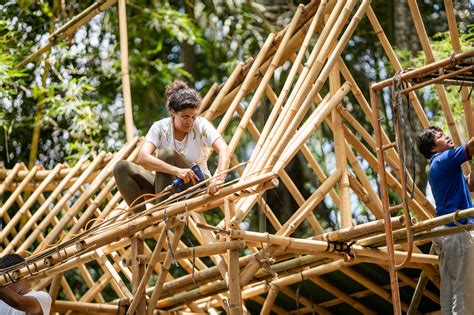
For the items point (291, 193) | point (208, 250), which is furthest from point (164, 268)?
point (291, 193)

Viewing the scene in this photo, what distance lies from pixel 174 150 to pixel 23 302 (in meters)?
1.37

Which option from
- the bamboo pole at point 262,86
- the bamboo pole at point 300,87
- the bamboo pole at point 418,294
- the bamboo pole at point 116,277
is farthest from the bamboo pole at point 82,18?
the bamboo pole at point 418,294

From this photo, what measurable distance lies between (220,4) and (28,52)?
2728mm

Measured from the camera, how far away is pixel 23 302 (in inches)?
256

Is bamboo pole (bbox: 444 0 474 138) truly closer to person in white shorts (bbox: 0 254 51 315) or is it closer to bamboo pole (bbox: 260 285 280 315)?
Result: bamboo pole (bbox: 260 285 280 315)

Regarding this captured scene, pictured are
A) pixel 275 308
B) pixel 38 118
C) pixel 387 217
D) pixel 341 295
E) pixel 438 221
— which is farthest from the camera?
pixel 38 118

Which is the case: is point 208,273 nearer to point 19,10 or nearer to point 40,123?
point 40,123

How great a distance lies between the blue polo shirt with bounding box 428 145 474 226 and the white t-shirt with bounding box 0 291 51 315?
2.55m

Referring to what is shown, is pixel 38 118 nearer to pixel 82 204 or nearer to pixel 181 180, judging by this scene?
pixel 82 204

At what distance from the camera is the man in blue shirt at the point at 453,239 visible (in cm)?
636

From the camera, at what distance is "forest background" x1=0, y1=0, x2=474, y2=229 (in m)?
12.4

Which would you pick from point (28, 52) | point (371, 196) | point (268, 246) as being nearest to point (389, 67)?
point (28, 52)

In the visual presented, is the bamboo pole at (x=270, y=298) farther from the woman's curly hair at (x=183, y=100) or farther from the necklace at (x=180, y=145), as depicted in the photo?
the woman's curly hair at (x=183, y=100)

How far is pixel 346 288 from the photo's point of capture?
886cm
